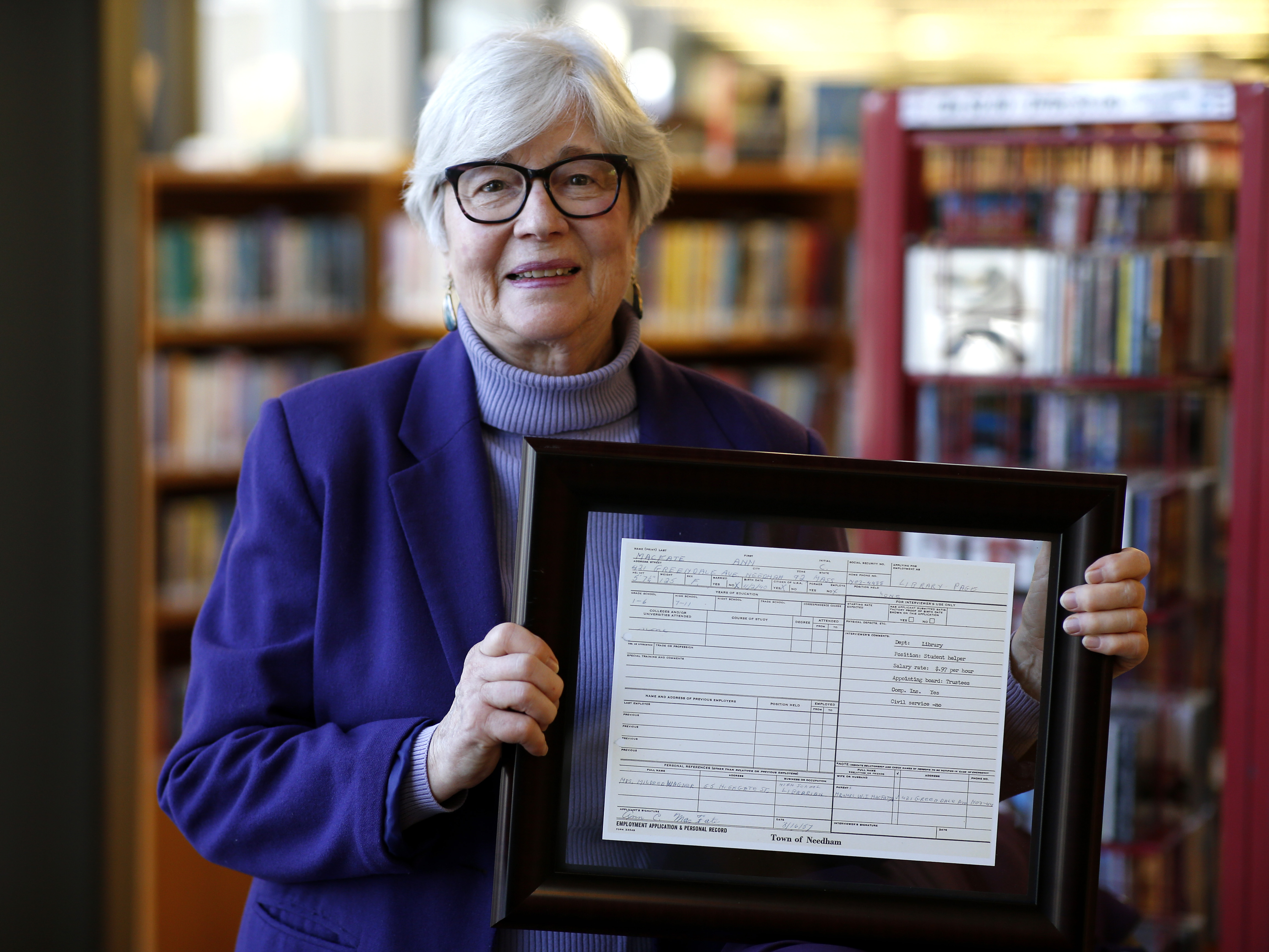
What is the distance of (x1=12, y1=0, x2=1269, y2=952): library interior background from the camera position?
2459mm

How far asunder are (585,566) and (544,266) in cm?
41

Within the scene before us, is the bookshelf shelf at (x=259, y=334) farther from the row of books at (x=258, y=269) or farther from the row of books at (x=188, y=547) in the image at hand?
the row of books at (x=188, y=547)

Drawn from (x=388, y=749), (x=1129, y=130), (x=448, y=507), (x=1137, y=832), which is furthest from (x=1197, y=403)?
(x=388, y=749)

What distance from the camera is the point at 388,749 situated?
4.17 ft

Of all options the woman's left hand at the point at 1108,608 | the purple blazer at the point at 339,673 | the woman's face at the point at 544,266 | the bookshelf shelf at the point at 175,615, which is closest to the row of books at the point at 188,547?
the bookshelf shelf at the point at 175,615

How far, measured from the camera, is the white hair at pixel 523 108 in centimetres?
137

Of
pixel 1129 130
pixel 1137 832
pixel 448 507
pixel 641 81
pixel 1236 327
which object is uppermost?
pixel 641 81

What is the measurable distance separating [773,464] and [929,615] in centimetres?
22

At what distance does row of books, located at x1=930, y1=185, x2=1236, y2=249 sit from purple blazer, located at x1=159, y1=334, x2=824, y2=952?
1618mm

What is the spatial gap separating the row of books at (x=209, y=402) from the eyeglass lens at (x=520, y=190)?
2.74 metres

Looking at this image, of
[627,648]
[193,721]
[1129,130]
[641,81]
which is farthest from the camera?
[641,81]

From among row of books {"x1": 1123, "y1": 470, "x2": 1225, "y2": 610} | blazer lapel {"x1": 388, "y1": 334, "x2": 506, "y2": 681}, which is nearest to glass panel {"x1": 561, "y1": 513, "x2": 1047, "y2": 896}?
blazer lapel {"x1": 388, "y1": 334, "x2": 506, "y2": 681}

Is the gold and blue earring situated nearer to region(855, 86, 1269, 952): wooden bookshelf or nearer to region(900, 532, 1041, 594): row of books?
region(900, 532, 1041, 594): row of books

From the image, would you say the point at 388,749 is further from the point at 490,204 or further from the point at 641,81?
the point at 641,81
